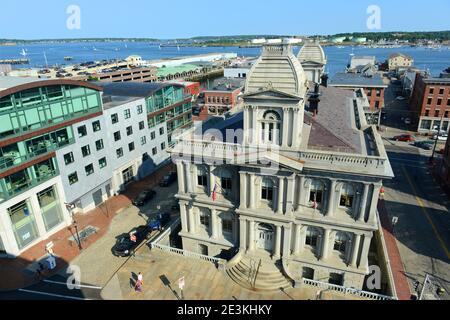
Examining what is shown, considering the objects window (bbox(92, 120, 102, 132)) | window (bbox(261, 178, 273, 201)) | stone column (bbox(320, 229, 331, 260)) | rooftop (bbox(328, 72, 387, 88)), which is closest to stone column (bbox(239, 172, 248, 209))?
window (bbox(261, 178, 273, 201))

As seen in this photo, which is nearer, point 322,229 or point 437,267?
point 322,229

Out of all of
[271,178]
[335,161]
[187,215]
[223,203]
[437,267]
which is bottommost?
[437,267]

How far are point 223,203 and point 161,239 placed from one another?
31.9 feet

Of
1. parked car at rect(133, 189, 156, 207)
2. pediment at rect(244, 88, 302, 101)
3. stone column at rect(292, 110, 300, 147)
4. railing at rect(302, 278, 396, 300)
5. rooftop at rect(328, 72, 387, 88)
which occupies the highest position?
pediment at rect(244, 88, 302, 101)

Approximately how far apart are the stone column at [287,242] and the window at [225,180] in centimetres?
714

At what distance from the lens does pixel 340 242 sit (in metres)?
30.8

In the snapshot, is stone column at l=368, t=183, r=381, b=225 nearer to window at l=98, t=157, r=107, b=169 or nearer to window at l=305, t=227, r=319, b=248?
window at l=305, t=227, r=319, b=248

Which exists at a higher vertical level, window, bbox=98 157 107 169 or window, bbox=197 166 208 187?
window, bbox=197 166 208 187

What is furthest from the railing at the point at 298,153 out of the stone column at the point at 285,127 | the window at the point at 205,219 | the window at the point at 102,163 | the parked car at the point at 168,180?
the parked car at the point at 168,180

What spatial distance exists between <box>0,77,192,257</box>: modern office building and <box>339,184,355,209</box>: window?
112 feet

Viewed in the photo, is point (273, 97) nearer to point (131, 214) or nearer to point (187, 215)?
point (187, 215)

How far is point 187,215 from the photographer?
3525 cm

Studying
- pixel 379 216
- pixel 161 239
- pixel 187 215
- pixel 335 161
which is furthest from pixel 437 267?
pixel 161 239

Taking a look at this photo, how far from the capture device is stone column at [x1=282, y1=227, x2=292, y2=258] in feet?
100
